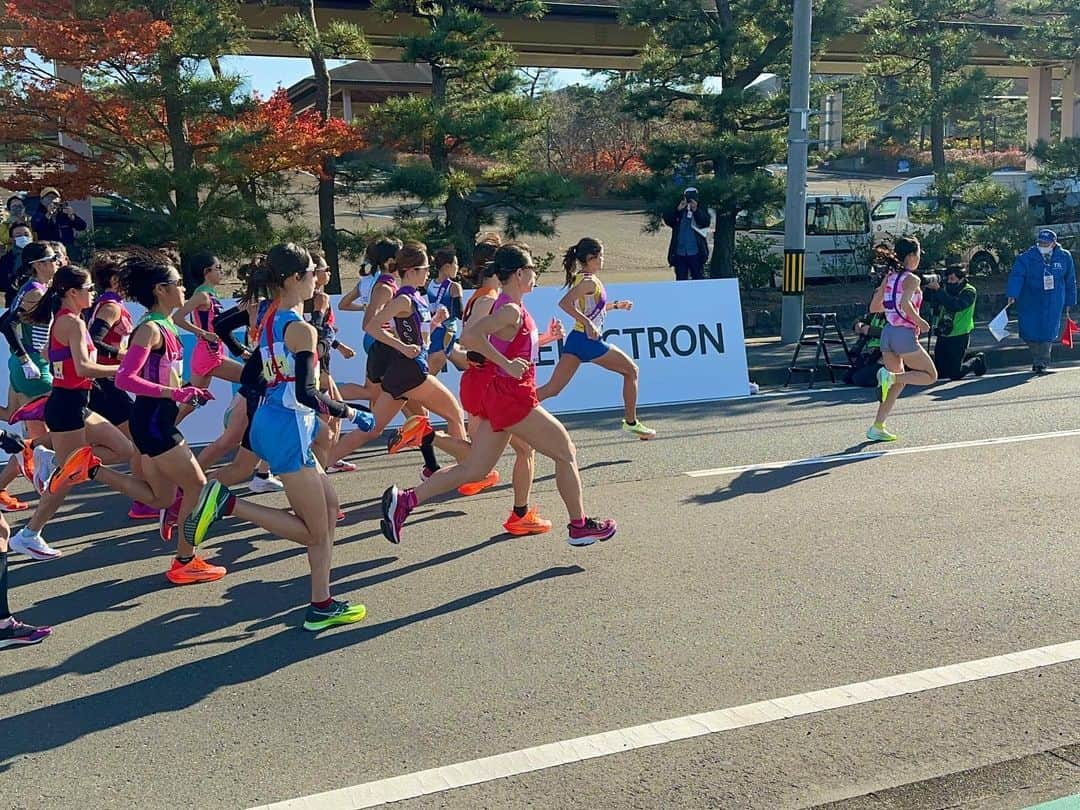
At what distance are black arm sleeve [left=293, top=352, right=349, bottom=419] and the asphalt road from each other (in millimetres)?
1107

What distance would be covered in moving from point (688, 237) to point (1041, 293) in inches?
200

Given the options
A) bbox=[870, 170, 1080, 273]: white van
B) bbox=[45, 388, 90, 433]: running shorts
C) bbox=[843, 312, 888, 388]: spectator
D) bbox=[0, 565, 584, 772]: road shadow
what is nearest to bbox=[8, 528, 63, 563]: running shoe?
bbox=[45, 388, 90, 433]: running shorts

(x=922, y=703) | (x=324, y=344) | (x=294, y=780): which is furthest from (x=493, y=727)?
(x=324, y=344)

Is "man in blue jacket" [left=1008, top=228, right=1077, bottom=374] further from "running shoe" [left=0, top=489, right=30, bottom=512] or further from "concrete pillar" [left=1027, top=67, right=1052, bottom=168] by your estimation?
"concrete pillar" [left=1027, top=67, right=1052, bottom=168]

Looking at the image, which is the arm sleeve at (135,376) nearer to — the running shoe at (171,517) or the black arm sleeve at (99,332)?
the running shoe at (171,517)

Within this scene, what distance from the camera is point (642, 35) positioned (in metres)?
24.7


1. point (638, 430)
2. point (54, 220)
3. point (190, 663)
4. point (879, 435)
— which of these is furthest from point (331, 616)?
point (54, 220)

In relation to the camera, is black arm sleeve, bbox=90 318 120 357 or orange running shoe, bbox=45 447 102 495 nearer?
orange running shoe, bbox=45 447 102 495

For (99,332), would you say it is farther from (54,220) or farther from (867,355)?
(867,355)

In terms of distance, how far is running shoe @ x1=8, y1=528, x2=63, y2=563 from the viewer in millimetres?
7023

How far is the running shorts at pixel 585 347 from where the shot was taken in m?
9.47

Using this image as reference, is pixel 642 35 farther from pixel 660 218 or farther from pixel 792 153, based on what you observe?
pixel 792 153

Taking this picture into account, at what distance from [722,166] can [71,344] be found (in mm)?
13923

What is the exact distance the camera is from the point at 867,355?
1330cm
